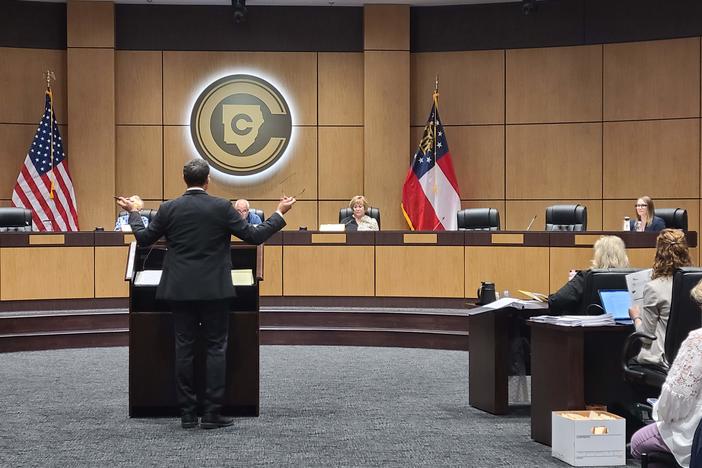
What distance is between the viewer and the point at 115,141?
1166 cm

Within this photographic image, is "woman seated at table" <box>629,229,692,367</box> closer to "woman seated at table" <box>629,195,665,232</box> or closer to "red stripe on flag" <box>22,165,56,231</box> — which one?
"woman seated at table" <box>629,195,665,232</box>

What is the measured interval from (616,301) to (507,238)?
408 cm

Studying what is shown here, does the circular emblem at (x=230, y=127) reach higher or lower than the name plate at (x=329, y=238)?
higher

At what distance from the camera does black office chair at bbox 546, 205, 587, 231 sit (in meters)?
9.44

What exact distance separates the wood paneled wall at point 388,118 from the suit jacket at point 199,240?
663 cm

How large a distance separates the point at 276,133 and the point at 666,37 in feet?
15.9

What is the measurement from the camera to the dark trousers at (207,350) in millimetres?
5094

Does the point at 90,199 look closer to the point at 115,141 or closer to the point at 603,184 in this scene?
the point at 115,141

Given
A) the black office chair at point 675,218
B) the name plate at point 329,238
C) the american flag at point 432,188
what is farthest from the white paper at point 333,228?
the black office chair at point 675,218

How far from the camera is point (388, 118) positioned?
38.3 feet

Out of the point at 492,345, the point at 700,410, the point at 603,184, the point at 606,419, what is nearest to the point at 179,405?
the point at 492,345

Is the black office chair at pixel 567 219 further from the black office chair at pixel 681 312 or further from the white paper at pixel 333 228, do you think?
the black office chair at pixel 681 312

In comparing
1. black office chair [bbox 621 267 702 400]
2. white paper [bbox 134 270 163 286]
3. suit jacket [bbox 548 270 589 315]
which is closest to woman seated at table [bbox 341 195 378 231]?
white paper [bbox 134 270 163 286]

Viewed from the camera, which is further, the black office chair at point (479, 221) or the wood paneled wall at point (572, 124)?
the wood paneled wall at point (572, 124)
